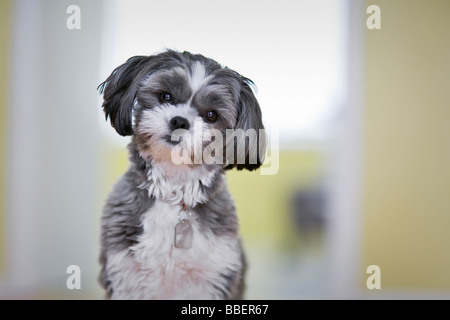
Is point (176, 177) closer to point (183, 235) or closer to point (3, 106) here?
point (183, 235)

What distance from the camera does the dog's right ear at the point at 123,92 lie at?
3.68ft

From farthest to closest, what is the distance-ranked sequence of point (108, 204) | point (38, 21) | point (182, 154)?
1. point (38, 21)
2. point (108, 204)
3. point (182, 154)

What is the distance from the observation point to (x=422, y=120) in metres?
1.38

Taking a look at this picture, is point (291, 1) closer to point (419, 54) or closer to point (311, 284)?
point (419, 54)

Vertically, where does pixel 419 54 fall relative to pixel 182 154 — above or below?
above

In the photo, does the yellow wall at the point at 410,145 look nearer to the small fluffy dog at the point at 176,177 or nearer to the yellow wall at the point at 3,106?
the small fluffy dog at the point at 176,177

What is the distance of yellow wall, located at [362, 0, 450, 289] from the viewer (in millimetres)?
1358

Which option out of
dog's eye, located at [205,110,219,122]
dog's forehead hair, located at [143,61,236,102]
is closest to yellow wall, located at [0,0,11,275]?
dog's forehead hair, located at [143,61,236,102]

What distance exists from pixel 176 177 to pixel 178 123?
17cm

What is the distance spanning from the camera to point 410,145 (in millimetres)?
1376

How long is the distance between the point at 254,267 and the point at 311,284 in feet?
0.68

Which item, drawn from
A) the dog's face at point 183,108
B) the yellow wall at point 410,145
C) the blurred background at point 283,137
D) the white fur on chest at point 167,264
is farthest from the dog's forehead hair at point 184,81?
the yellow wall at point 410,145
